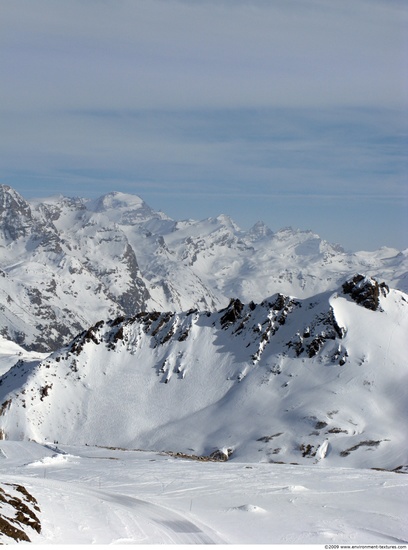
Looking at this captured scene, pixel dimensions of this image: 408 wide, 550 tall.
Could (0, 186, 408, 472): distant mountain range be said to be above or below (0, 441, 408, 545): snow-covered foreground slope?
below

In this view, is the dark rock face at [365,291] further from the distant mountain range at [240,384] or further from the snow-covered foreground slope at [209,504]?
the snow-covered foreground slope at [209,504]

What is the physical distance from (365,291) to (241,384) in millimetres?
40800

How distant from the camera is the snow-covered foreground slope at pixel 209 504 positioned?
144ft

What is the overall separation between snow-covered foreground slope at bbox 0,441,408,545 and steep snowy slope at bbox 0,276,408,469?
59879 millimetres

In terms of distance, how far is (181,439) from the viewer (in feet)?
495

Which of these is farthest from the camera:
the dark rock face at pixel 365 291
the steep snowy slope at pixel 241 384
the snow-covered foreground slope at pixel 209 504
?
the dark rock face at pixel 365 291

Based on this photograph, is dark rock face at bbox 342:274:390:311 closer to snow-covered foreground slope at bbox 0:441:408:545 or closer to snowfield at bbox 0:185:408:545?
snowfield at bbox 0:185:408:545

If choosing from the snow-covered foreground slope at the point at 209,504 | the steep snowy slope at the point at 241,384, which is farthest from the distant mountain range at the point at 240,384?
the snow-covered foreground slope at the point at 209,504

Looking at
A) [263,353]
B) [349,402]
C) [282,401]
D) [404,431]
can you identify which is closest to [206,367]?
[263,353]

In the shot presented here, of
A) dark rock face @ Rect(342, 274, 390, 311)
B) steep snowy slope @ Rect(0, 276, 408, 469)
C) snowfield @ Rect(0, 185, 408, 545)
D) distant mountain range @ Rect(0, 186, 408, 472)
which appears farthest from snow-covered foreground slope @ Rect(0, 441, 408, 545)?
dark rock face @ Rect(342, 274, 390, 311)

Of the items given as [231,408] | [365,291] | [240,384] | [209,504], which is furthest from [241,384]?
[209,504]

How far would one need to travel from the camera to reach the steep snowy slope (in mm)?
143375

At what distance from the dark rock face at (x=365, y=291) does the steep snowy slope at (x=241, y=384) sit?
27 centimetres

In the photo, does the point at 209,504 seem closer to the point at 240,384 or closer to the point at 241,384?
the point at 241,384
